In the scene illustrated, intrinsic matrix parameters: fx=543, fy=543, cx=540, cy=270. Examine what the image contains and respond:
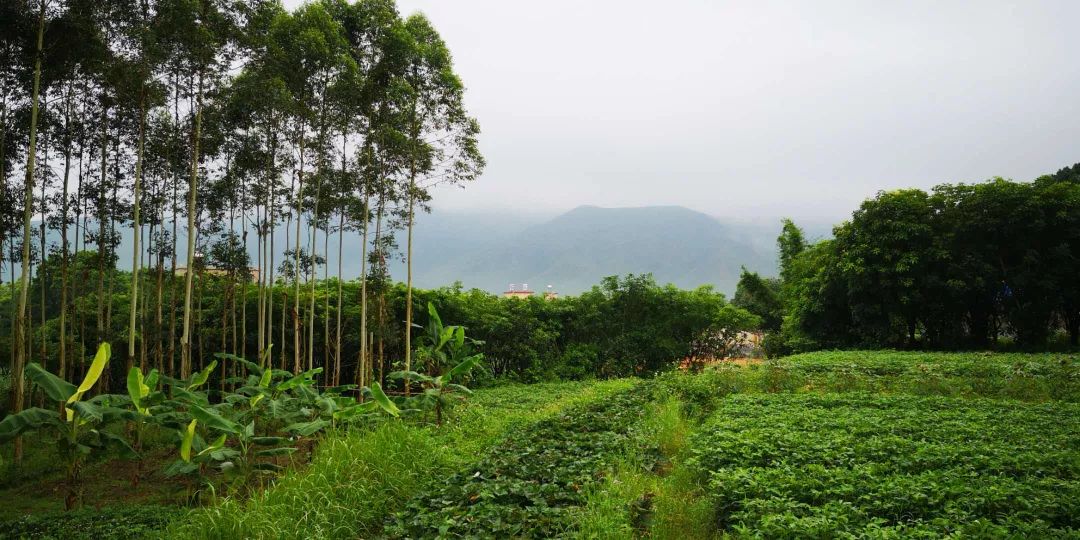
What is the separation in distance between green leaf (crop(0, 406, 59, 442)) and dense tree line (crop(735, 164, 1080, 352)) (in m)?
17.3

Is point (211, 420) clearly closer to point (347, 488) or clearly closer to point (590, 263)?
point (347, 488)

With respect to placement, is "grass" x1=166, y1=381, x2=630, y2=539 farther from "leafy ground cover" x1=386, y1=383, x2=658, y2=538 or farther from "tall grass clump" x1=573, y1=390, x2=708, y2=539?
"tall grass clump" x1=573, y1=390, x2=708, y2=539

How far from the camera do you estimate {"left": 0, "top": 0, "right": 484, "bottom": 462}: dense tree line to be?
A: 6867mm

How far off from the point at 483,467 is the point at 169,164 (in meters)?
7.74

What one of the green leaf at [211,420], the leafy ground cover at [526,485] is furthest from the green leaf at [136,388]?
the leafy ground cover at [526,485]

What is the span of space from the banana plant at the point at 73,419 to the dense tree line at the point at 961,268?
16.9 m

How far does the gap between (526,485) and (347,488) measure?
1.30m

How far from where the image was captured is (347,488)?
391 cm

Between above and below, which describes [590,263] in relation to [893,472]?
above

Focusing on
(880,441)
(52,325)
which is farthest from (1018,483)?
(52,325)

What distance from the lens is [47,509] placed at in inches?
207

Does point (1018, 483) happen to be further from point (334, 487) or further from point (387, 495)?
point (334, 487)

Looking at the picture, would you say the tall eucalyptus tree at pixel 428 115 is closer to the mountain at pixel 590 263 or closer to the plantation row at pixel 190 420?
the plantation row at pixel 190 420

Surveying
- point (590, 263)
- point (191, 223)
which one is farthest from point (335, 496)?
point (590, 263)
